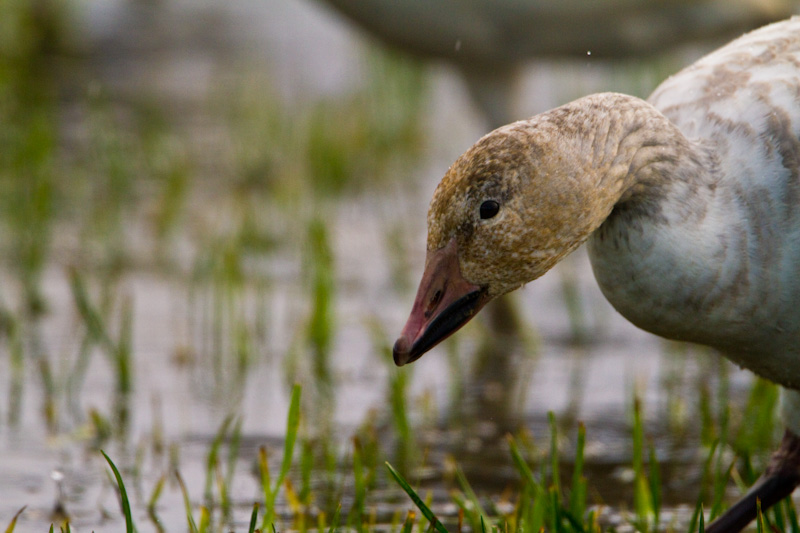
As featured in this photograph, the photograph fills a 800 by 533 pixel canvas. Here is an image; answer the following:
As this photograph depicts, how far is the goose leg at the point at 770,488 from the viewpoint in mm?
3062

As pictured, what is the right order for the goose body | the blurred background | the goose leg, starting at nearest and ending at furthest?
the goose body < the goose leg < the blurred background

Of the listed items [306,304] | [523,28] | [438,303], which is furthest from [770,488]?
[523,28]

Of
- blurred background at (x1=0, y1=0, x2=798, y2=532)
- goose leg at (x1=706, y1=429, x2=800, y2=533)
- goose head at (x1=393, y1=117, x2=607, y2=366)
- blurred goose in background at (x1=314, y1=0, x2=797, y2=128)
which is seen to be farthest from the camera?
blurred goose in background at (x1=314, y1=0, x2=797, y2=128)

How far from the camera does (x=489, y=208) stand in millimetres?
2381

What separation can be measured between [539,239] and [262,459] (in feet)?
3.46

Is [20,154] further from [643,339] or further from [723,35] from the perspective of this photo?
[723,35]

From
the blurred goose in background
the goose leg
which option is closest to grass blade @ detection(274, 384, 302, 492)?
the goose leg

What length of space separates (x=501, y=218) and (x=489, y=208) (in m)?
0.03

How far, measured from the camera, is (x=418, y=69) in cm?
856

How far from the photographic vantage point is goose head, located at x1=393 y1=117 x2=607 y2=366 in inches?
93.5

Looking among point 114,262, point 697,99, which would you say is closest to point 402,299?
point 114,262

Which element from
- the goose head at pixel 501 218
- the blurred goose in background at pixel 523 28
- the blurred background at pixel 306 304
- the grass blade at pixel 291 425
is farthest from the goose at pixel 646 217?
the blurred goose in background at pixel 523 28

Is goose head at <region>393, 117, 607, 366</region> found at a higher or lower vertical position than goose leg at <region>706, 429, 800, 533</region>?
higher

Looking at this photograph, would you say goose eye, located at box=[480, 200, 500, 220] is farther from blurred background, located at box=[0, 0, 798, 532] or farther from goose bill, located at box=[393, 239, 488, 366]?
blurred background, located at box=[0, 0, 798, 532]
